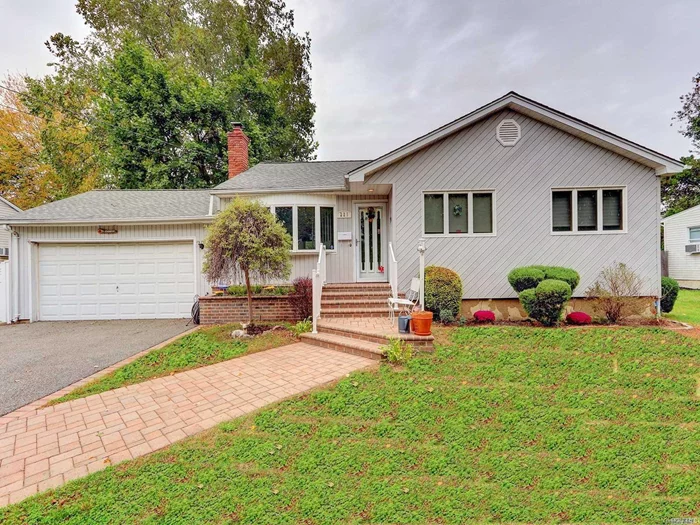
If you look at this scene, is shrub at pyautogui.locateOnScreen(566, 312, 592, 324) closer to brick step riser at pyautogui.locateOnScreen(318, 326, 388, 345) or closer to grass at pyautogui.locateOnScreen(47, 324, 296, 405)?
brick step riser at pyautogui.locateOnScreen(318, 326, 388, 345)

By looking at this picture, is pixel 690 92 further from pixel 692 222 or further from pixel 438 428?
pixel 438 428

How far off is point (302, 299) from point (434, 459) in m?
5.80

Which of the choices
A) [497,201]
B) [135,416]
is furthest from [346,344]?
[497,201]

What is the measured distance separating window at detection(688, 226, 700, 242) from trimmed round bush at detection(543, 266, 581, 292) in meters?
14.8

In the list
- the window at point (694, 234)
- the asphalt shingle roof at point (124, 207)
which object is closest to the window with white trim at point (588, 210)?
the asphalt shingle roof at point (124, 207)

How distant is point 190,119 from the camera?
17.0 m

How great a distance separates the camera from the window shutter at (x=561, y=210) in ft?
26.8

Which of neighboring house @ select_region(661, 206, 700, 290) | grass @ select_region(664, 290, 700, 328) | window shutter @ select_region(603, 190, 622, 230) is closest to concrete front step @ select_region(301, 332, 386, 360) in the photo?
window shutter @ select_region(603, 190, 622, 230)

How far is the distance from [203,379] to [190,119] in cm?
1678

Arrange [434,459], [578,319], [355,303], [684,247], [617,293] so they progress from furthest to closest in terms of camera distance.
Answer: [684,247] < [355,303] < [617,293] < [578,319] < [434,459]

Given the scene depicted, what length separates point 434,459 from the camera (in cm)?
295

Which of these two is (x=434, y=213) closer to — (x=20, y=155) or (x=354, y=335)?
(x=354, y=335)

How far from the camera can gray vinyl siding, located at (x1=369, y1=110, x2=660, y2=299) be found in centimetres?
794

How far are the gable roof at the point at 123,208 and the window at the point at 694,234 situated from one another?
22.9 meters
